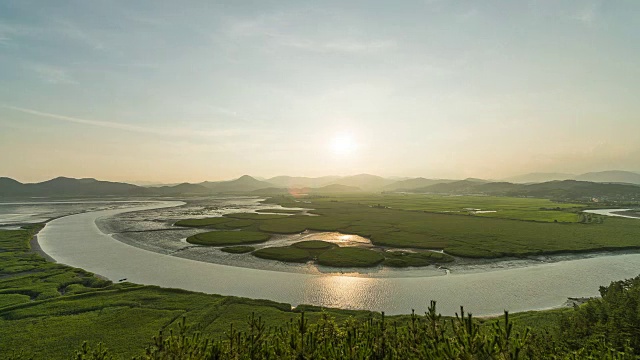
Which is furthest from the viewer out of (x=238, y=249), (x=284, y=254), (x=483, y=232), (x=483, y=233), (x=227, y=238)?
(x=483, y=232)

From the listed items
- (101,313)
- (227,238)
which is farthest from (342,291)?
(227,238)

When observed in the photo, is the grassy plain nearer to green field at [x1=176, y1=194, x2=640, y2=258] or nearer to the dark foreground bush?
the dark foreground bush

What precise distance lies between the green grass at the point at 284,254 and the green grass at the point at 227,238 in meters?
11.6

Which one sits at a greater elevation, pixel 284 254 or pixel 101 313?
pixel 284 254

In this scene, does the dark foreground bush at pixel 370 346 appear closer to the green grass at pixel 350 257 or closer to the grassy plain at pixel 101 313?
the grassy plain at pixel 101 313

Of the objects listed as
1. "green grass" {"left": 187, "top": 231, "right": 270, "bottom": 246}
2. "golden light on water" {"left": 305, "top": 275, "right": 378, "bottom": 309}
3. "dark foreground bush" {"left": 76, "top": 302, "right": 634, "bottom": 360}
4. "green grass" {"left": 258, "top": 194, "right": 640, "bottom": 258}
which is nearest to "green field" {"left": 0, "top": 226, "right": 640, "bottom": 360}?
"dark foreground bush" {"left": 76, "top": 302, "right": 634, "bottom": 360}

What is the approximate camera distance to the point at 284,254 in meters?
60.4

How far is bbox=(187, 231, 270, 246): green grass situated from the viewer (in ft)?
240

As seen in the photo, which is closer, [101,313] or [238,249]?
[101,313]

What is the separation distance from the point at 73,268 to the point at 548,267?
80015 mm

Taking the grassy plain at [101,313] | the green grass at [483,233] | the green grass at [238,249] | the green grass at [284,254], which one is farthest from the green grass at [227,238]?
the grassy plain at [101,313]

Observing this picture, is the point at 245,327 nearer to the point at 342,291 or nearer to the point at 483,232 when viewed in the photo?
the point at 342,291

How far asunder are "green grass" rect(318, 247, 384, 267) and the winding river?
603cm

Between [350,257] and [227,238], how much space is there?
34515mm
